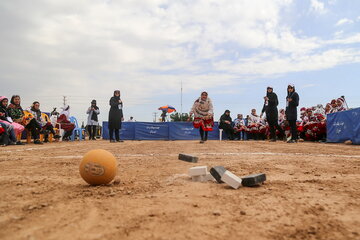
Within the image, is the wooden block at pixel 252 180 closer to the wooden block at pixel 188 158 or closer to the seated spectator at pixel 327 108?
the wooden block at pixel 188 158

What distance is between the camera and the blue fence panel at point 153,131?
19.2m

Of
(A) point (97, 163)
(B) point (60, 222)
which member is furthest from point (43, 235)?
(A) point (97, 163)

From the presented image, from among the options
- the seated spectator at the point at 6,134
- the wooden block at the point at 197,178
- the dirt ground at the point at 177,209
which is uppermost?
the seated spectator at the point at 6,134

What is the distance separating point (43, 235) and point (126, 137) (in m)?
18.0

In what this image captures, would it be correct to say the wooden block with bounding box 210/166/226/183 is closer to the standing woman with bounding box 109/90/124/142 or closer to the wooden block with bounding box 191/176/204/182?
the wooden block with bounding box 191/176/204/182

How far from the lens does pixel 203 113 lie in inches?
404

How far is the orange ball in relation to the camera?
8.23 ft

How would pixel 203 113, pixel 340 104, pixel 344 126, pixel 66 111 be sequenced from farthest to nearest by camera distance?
pixel 66 111 → pixel 340 104 → pixel 344 126 → pixel 203 113

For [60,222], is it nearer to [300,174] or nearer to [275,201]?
[275,201]

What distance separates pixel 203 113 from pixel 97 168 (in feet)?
26.0

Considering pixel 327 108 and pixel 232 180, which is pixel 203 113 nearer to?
pixel 327 108

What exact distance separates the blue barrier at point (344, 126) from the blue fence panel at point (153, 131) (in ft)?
33.0

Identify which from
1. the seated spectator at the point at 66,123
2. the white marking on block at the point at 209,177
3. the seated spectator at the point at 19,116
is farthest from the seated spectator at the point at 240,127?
the white marking on block at the point at 209,177

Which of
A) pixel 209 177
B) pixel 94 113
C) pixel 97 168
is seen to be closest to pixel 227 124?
pixel 94 113
